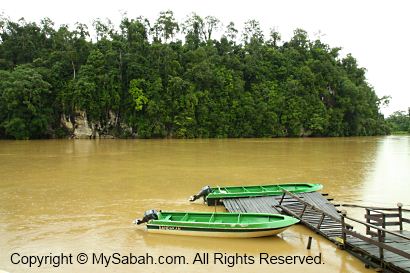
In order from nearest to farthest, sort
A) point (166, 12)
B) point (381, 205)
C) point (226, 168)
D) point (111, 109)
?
point (381, 205) < point (226, 168) < point (111, 109) < point (166, 12)

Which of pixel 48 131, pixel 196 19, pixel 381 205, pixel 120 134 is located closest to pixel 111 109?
pixel 120 134

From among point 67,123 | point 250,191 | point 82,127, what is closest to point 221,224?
point 250,191

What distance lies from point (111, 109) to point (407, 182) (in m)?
38.5

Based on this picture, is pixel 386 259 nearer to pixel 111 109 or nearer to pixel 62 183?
pixel 62 183

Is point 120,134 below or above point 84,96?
below

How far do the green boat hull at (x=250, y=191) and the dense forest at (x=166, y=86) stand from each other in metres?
35.0

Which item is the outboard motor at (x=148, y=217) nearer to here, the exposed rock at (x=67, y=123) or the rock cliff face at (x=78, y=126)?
the rock cliff face at (x=78, y=126)

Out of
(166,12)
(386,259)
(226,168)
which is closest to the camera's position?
(386,259)

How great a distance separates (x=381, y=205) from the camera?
35.6ft

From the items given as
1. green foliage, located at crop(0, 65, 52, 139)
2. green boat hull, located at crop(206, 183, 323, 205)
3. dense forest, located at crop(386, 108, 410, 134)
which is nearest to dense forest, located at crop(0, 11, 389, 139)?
green foliage, located at crop(0, 65, 52, 139)

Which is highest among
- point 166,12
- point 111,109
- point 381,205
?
point 166,12

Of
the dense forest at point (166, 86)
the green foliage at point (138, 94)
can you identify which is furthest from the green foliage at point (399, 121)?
the green foliage at point (138, 94)

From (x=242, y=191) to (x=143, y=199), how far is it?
3252 mm

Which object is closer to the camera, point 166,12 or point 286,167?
point 286,167
